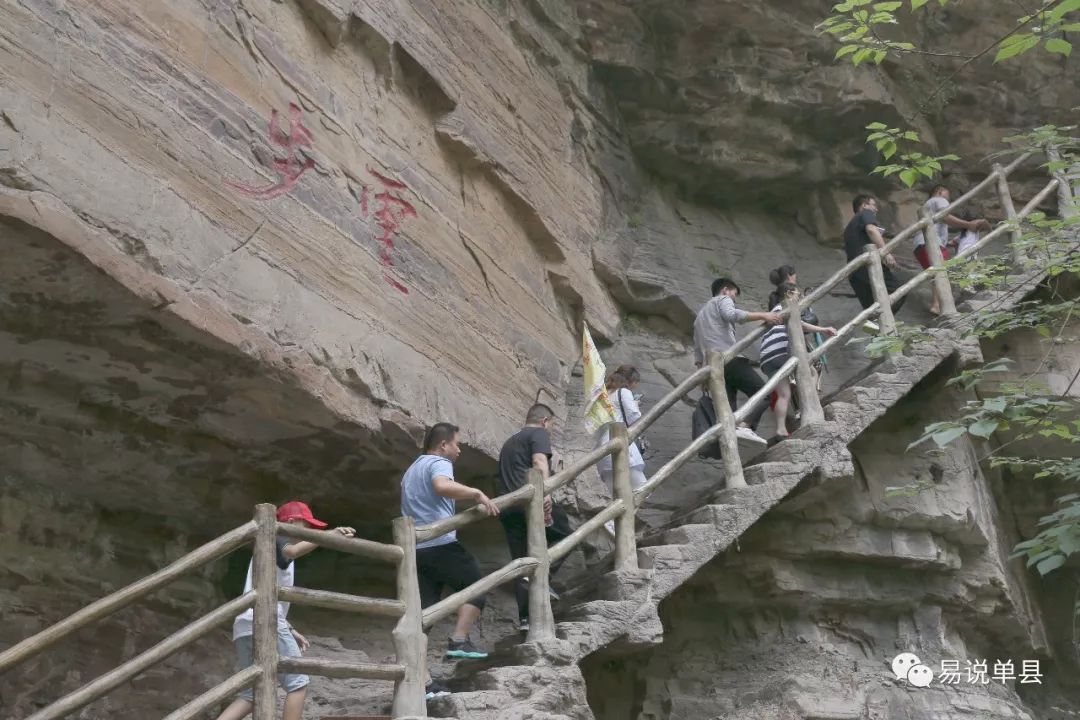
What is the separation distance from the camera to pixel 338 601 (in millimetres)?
5395

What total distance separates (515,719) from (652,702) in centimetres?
317

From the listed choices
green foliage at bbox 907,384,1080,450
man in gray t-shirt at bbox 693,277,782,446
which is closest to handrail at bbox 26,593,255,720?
green foliage at bbox 907,384,1080,450

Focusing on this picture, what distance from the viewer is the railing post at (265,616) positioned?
4.91 meters

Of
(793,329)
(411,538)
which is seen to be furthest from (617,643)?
(793,329)

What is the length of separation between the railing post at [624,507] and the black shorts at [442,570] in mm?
1076

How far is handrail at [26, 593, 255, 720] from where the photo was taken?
4336mm

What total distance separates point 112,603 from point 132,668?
10.6 inches

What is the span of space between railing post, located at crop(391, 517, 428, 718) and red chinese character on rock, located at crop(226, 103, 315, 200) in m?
2.56

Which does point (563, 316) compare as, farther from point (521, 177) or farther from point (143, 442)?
point (143, 442)

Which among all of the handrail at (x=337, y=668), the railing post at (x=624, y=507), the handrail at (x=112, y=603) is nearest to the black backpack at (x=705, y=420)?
the railing post at (x=624, y=507)

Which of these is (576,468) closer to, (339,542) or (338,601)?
(339,542)

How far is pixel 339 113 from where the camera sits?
26.9 ft

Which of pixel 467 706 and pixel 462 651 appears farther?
pixel 462 651

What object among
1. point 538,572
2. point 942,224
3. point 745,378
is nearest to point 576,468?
point 538,572
